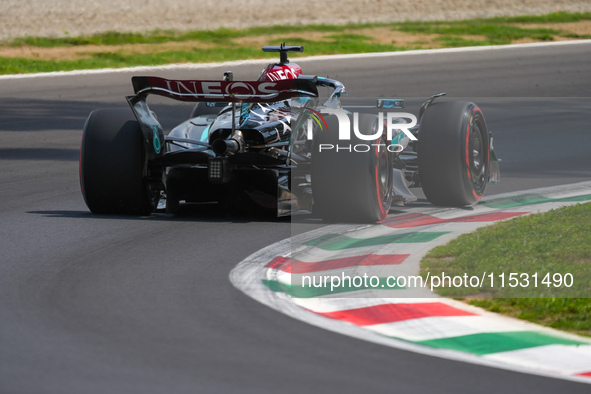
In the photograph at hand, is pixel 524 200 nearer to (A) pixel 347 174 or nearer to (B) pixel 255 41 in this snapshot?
(A) pixel 347 174

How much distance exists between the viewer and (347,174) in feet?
27.7

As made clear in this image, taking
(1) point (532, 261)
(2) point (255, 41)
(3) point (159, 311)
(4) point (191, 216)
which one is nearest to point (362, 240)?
(1) point (532, 261)

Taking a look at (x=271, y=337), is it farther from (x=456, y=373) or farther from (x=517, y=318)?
(x=517, y=318)

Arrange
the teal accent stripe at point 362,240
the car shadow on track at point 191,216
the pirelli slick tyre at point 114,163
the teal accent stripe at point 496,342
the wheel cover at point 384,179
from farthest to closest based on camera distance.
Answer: the car shadow on track at point 191,216 → the pirelli slick tyre at point 114,163 → the wheel cover at point 384,179 → the teal accent stripe at point 362,240 → the teal accent stripe at point 496,342

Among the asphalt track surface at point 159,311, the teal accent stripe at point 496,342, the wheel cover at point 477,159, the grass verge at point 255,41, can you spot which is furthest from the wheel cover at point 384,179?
the grass verge at point 255,41

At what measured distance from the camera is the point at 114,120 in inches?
360

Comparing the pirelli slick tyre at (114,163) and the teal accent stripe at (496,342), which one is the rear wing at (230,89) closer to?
the pirelli slick tyre at (114,163)

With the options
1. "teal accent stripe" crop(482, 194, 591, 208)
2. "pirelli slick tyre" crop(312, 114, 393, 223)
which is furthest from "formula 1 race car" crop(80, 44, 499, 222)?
"teal accent stripe" crop(482, 194, 591, 208)

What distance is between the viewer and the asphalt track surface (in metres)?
4.69

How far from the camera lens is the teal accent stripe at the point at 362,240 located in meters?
7.96

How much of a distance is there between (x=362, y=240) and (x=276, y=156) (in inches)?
60.9

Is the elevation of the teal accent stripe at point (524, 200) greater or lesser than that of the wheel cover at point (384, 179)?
lesser

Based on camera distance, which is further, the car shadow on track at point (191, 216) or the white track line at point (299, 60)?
the white track line at point (299, 60)

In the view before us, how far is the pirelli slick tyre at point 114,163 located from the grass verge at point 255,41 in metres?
14.3
